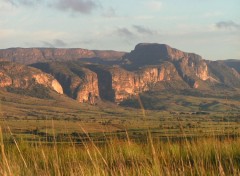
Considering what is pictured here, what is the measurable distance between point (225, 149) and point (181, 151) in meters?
0.90

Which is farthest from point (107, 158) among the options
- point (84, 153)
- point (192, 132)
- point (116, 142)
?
point (192, 132)

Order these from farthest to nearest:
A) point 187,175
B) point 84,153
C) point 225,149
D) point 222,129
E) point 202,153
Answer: point 222,129 < point 84,153 < point 225,149 < point 202,153 < point 187,175

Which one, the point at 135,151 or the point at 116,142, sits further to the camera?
the point at 116,142

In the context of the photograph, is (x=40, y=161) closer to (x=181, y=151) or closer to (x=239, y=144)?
(x=181, y=151)

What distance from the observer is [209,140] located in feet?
28.8

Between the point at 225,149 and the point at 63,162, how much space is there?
10.2ft

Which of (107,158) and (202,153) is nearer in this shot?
(202,153)

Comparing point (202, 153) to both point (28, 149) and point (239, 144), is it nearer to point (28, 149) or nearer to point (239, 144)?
point (239, 144)

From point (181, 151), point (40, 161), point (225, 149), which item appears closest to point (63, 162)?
point (40, 161)

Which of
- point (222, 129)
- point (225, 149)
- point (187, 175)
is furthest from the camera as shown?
point (222, 129)

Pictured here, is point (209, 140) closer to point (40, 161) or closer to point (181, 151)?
point (181, 151)

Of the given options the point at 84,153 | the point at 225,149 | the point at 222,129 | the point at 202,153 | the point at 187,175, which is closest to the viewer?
the point at 187,175

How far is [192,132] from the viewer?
8859mm

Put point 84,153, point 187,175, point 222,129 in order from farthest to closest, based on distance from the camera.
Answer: point 222,129
point 84,153
point 187,175
